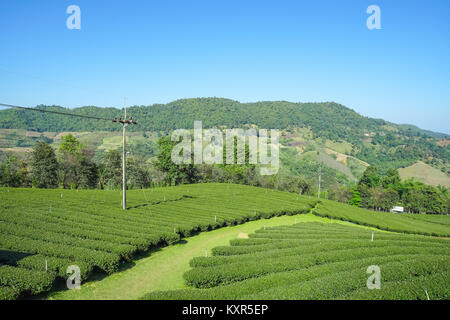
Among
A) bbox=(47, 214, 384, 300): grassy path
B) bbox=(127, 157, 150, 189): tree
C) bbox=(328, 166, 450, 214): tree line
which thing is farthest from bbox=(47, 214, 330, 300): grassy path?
bbox=(328, 166, 450, 214): tree line

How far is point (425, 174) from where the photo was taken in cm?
15088

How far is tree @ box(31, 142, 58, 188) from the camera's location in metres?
52.8

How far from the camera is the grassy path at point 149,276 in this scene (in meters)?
14.0

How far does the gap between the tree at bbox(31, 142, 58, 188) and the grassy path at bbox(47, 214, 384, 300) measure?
4054 centimetres

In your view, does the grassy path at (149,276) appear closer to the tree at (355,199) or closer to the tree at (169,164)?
the tree at (169,164)

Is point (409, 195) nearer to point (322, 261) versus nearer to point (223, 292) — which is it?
point (322, 261)

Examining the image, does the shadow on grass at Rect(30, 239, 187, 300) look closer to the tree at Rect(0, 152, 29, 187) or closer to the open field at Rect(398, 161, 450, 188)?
the tree at Rect(0, 152, 29, 187)

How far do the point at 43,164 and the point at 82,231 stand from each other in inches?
1601

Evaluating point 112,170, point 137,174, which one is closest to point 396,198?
point 137,174

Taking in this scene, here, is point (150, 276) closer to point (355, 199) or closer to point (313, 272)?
point (313, 272)

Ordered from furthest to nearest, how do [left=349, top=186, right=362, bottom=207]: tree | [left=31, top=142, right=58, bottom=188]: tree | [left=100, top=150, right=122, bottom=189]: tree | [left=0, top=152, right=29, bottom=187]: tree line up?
[left=349, top=186, right=362, bottom=207]: tree, [left=100, top=150, right=122, bottom=189]: tree, [left=0, top=152, right=29, bottom=187]: tree, [left=31, top=142, right=58, bottom=188]: tree

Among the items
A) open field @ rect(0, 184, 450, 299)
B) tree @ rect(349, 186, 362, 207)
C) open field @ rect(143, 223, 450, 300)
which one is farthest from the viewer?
tree @ rect(349, 186, 362, 207)

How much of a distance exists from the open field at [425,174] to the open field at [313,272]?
146 m

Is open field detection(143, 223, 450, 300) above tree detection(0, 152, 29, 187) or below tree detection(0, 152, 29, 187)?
below
